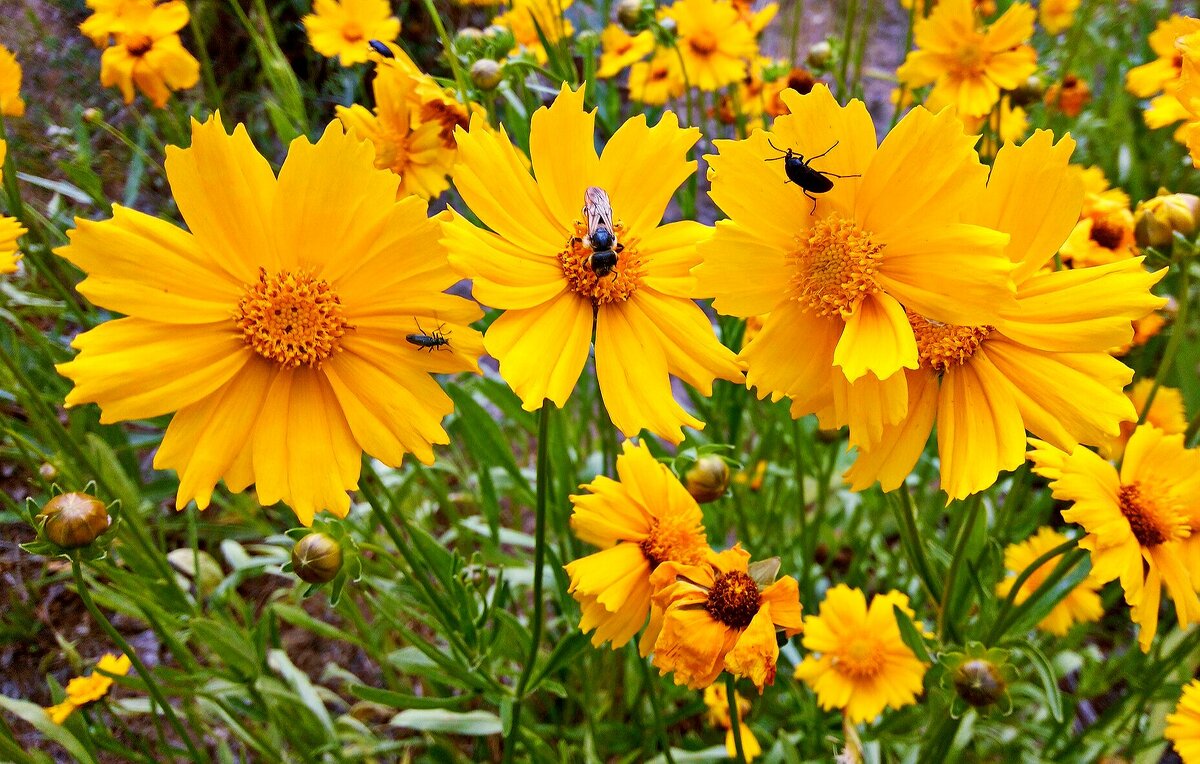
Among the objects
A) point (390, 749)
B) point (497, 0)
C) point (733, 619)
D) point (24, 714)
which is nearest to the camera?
point (733, 619)

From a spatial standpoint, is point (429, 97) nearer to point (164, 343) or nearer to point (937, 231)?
point (164, 343)

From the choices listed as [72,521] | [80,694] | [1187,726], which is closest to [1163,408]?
[1187,726]

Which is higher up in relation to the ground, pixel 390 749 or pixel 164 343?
pixel 164 343

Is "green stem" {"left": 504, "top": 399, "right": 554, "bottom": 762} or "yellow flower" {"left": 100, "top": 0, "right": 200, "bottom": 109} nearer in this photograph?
"green stem" {"left": 504, "top": 399, "right": 554, "bottom": 762}

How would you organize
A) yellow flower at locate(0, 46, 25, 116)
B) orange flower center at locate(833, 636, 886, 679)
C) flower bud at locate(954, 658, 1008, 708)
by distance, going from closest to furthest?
1. flower bud at locate(954, 658, 1008, 708)
2. orange flower center at locate(833, 636, 886, 679)
3. yellow flower at locate(0, 46, 25, 116)

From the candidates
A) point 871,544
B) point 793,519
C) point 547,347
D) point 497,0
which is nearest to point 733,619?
point 547,347

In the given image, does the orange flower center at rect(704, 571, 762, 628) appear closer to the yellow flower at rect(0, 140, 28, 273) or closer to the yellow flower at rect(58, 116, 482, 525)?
the yellow flower at rect(58, 116, 482, 525)

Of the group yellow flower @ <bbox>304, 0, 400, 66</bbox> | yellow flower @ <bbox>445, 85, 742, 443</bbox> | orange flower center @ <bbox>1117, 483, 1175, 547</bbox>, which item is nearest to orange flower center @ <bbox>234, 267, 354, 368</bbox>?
yellow flower @ <bbox>445, 85, 742, 443</bbox>
